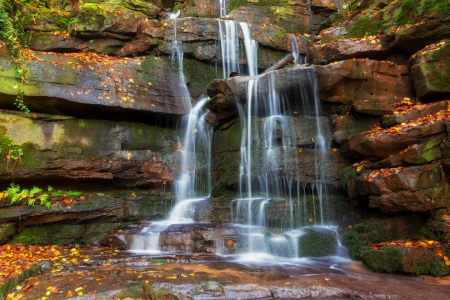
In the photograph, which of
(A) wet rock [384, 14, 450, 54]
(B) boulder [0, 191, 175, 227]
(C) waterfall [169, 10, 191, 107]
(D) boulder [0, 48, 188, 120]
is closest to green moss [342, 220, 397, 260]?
(B) boulder [0, 191, 175, 227]

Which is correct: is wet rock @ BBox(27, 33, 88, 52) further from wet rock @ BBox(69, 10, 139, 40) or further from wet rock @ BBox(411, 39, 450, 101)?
wet rock @ BBox(411, 39, 450, 101)

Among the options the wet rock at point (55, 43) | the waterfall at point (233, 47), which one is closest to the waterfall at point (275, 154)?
the waterfall at point (233, 47)

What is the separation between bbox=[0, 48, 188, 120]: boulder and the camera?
8.42 meters

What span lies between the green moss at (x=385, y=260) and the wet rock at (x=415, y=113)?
346 cm

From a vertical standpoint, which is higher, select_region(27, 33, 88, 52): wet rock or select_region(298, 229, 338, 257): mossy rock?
select_region(27, 33, 88, 52): wet rock

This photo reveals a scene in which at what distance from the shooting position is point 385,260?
5.49 meters

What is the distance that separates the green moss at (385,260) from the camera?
532cm

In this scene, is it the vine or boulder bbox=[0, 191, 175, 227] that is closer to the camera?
boulder bbox=[0, 191, 175, 227]

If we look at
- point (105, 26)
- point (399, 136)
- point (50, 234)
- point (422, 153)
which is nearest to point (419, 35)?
point (399, 136)

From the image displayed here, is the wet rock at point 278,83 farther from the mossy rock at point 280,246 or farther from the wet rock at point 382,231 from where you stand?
the mossy rock at point 280,246

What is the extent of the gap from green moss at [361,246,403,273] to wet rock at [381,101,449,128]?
3459 mm

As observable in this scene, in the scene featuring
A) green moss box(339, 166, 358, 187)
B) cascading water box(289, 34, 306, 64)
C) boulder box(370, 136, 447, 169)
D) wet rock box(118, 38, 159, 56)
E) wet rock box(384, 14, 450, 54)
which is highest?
cascading water box(289, 34, 306, 64)

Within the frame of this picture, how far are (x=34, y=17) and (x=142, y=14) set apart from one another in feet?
19.4

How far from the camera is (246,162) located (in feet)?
28.7
